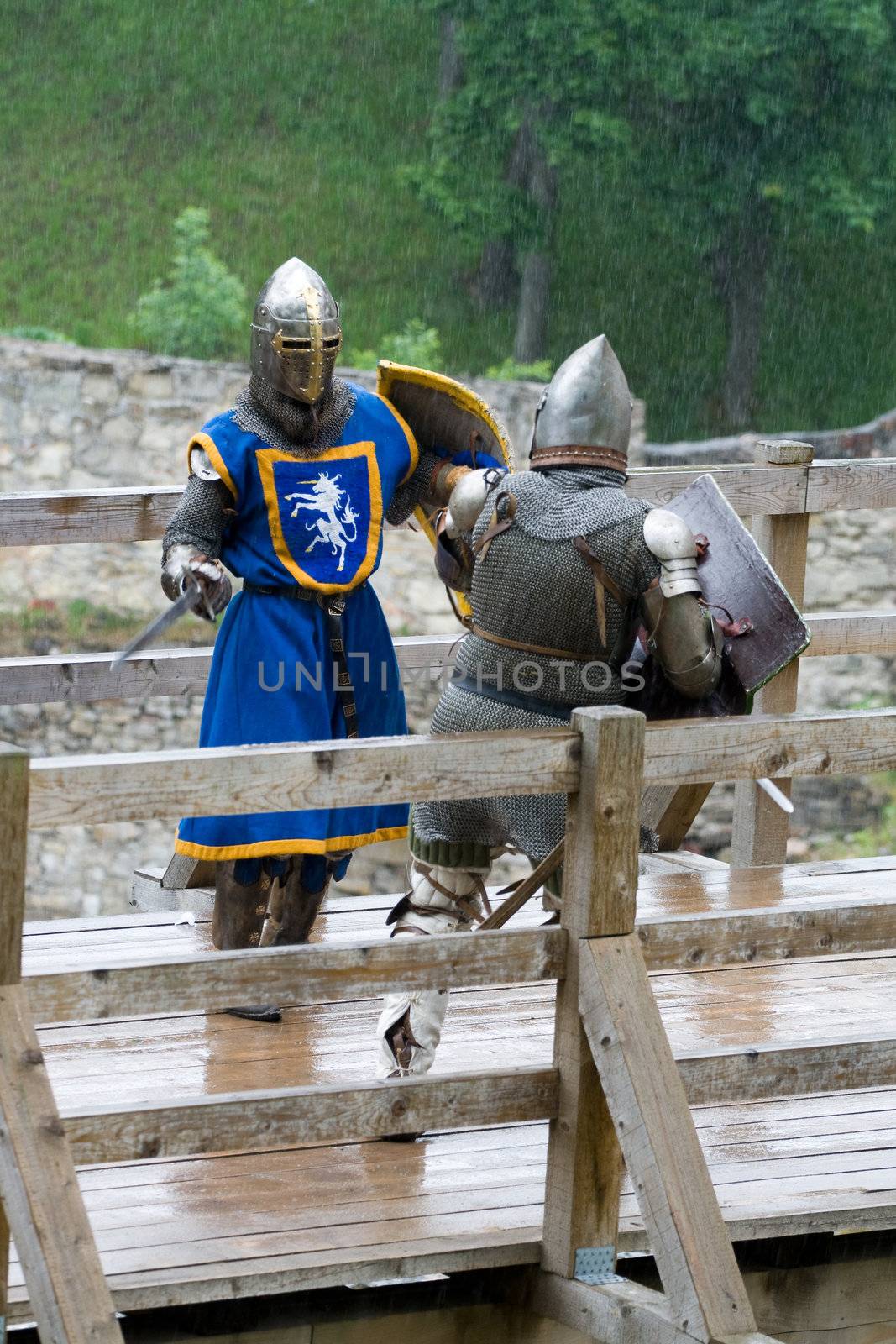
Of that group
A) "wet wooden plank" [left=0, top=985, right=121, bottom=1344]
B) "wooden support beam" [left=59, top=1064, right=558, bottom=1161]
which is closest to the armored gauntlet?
"wooden support beam" [left=59, top=1064, right=558, bottom=1161]

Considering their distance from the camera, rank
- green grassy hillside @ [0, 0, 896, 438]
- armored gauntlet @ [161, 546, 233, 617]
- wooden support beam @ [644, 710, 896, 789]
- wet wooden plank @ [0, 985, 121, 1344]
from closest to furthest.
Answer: wet wooden plank @ [0, 985, 121, 1344] < wooden support beam @ [644, 710, 896, 789] < armored gauntlet @ [161, 546, 233, 617] < green grassy hillside @ [0, 0, 896, 438]

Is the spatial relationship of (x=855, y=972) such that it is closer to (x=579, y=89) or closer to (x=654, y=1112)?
(x=654, y=1112)

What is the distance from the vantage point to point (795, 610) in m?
3.28

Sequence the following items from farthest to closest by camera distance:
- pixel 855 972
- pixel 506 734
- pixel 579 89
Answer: pixel 579 89 < pixel 855 972 < pixel 506 734

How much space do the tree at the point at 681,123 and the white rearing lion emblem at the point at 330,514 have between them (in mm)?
13602

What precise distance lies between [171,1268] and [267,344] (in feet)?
6.04

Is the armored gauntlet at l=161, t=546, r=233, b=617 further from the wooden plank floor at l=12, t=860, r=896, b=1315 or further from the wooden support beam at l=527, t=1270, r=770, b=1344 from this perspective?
the wooden support beam at l=527, t=1270, r=770, b=1344

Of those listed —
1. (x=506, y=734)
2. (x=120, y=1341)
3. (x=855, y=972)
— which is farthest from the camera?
(x=855, y=972)

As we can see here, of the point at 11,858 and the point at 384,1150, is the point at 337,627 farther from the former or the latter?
the point at 11,858

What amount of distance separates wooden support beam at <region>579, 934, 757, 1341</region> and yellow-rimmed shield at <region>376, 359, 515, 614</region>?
1.48 m

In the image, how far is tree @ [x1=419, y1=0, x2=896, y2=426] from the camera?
1666cm

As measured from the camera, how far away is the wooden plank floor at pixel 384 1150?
106 inches

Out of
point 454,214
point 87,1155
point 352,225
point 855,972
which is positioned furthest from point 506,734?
point 352,225

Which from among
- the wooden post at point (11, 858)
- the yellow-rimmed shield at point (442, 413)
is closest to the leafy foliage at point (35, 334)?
the yellow-rimmed shield at point (442, 413)
